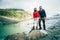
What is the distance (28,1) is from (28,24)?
0.37m

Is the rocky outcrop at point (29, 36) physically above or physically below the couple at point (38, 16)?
below

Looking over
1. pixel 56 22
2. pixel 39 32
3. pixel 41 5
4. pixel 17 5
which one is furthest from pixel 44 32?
pixel 17 5

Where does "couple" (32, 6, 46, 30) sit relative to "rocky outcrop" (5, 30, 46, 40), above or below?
above

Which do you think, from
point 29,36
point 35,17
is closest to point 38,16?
point 35,17

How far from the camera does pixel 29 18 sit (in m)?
2.63

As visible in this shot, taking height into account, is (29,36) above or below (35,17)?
below

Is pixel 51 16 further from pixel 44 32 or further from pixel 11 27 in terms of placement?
pixel 11 27

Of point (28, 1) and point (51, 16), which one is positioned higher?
point (28, 1)

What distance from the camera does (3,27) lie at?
2.60 metres

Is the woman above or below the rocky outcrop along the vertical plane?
above

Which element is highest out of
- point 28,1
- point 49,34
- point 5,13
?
point 28,1

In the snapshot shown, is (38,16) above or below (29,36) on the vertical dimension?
above

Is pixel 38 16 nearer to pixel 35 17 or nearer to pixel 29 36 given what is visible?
pixel 35 17

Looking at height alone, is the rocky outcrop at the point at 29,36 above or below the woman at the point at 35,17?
below
